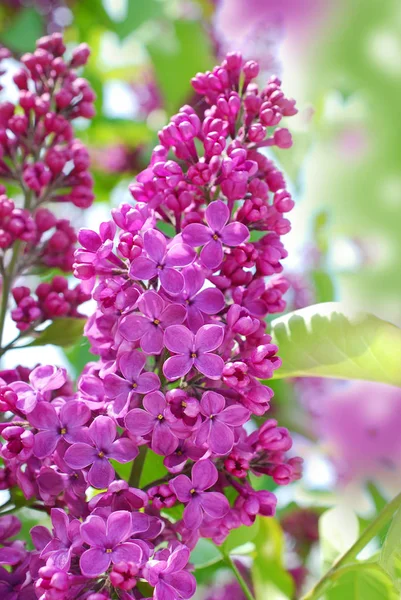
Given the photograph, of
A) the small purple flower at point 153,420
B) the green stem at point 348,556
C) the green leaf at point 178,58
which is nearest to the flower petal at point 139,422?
the small purple flower at point 153,420

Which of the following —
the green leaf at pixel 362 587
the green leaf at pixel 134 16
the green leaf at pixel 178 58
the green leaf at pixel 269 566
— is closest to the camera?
the green leaf at pixel 362 587

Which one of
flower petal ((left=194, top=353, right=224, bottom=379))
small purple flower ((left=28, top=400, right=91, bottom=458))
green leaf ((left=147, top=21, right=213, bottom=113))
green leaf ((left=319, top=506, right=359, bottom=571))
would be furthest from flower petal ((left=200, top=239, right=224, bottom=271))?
green leaf ((left=147, top=21, right=213, bottom=113))

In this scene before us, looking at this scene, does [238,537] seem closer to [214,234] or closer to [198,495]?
[198,495]

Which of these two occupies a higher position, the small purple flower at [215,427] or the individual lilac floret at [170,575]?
the small purple flower at [215,427]

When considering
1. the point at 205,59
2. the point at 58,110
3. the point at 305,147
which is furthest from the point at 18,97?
the point at 205,59

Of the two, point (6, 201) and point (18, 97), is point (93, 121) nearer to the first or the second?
Answer: point (18, 97)

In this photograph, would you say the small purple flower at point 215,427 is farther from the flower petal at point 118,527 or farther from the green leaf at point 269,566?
the green leaf at point 269,566

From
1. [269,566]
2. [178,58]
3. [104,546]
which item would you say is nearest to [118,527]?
[104,546]
